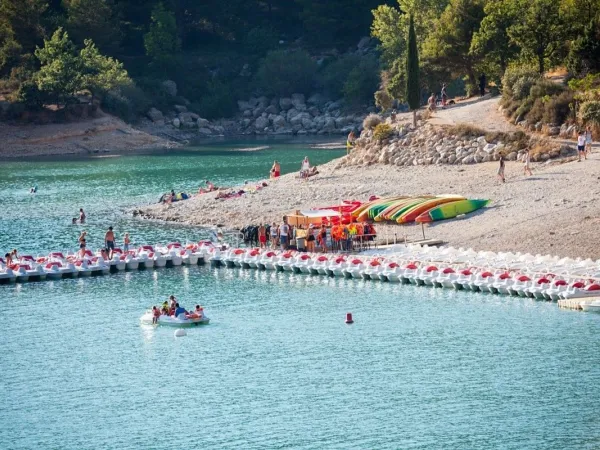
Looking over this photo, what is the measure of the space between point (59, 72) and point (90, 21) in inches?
687

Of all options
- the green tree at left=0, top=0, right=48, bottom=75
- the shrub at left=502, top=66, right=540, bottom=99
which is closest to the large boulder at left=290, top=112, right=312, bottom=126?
the green tree at left=0, top=0, right=48, bottom=75

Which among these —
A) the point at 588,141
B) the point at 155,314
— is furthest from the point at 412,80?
the point at 155,314

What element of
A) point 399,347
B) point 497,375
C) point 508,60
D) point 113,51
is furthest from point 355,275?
point 113,51

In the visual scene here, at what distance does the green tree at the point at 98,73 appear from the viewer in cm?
13912

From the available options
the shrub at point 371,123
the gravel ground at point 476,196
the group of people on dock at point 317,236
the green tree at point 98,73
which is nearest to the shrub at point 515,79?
the shrub at point 371,123

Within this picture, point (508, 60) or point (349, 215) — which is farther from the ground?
point (508, 60)

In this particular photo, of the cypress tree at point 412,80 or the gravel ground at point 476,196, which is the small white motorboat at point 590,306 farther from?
the cypress tree at point 412,80

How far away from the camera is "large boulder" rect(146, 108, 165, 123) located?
15026 centimetres

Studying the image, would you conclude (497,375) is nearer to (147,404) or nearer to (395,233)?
(147,404)

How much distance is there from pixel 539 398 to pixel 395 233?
939 inches

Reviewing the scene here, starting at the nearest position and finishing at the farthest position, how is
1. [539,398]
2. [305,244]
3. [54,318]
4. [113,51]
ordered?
[539,398] < [54,318] < [305,244] < [113,51]

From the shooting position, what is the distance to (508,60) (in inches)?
3597

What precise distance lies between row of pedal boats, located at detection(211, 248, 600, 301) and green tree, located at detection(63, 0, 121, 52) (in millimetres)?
92415

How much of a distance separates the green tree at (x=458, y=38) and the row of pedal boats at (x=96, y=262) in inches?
1473
